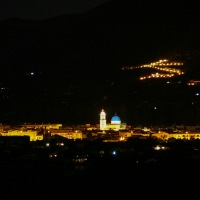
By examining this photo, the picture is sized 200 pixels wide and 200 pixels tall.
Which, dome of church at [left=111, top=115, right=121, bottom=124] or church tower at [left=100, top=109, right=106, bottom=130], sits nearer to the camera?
church tower at [left=100, top=109, right=106, bottom=130]

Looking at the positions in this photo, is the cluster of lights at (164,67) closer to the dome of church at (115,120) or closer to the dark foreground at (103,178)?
the dome of church at (115,120)

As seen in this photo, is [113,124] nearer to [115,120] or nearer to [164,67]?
[115,120]

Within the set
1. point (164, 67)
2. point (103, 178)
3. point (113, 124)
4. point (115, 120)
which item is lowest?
point (103, 178)

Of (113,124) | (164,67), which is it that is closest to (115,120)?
(113,124)

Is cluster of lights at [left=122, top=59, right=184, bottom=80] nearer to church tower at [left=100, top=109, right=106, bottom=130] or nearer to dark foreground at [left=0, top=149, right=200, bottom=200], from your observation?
church tower at [left=100, top=109, right=106, bottom=130]

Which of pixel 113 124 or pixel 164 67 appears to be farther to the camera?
pixel 164 67

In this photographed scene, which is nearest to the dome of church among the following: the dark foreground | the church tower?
the church tower

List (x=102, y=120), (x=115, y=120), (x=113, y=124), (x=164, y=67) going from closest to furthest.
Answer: (x=113, y=124)
(x=115, y=120)
(x=102, y=120)
(x=164, y=67)

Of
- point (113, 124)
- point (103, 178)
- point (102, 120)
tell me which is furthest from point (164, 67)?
point (103, 178)

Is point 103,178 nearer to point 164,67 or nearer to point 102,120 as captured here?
point 102,120

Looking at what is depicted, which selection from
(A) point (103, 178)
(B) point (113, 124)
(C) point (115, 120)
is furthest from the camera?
(C) point (115, 120)

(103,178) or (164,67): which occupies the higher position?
(164,67)

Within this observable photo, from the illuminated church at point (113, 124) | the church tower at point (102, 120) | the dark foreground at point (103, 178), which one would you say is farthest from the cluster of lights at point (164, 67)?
the dark foreground at point (103, 178)
